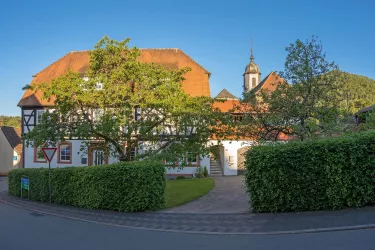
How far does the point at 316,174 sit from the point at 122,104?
9462 mm

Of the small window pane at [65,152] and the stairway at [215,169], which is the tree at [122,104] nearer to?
the stairway at [215,169]

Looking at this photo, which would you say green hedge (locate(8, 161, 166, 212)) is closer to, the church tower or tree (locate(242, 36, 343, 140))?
tree (locate(242, 36, 343, 140))

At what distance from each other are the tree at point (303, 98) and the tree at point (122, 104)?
3.25 m

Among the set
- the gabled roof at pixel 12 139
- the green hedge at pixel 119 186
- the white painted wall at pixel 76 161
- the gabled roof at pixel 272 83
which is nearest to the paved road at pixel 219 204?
the green hedge at pixel 119 186

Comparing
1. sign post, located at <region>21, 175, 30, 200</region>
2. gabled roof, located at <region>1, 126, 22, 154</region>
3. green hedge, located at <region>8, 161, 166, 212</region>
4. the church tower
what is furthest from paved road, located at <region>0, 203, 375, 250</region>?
the church tower

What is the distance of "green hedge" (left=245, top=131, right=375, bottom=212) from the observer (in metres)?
9.48

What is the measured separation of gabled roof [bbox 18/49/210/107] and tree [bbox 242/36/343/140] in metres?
13.4

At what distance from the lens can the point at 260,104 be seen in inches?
594

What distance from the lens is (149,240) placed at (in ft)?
26.5

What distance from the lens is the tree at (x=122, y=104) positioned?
15.0 m

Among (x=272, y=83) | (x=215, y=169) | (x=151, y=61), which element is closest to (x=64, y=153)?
(x=151, y=61)

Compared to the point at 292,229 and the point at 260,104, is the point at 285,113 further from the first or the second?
the point at 292,229

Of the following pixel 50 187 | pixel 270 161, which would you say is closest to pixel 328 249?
pixel 270 161

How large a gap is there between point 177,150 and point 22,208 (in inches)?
304
